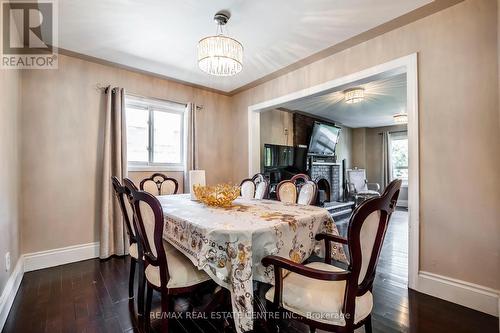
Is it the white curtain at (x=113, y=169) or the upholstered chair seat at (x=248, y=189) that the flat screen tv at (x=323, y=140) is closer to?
the upholstered chair seat at (x=248, y=189)

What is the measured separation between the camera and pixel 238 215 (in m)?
1.66

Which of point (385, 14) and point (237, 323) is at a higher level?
Result: point (385, 14)

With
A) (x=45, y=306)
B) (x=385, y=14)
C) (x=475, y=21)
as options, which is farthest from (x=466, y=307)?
(x=45, y=306)

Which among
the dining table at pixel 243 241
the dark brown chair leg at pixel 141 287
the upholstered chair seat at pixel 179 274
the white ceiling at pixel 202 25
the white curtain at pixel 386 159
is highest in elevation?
the white ceiling at pixel 202 25

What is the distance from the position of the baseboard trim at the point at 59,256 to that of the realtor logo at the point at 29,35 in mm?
2001

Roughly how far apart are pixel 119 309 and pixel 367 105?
5638mm

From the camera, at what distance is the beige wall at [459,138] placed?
1.86 meters

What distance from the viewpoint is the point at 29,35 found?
96.1 inches

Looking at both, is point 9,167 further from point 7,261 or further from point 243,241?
point 243,241

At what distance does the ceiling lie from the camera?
4.09 meters

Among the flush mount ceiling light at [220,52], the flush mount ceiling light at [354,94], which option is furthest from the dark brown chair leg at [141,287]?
the flush mount ceiling light at [354,94]

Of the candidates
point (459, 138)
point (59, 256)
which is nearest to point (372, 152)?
point (459, 138)

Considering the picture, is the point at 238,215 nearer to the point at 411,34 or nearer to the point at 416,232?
the point at 416,232

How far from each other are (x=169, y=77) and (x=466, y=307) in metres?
4.27
